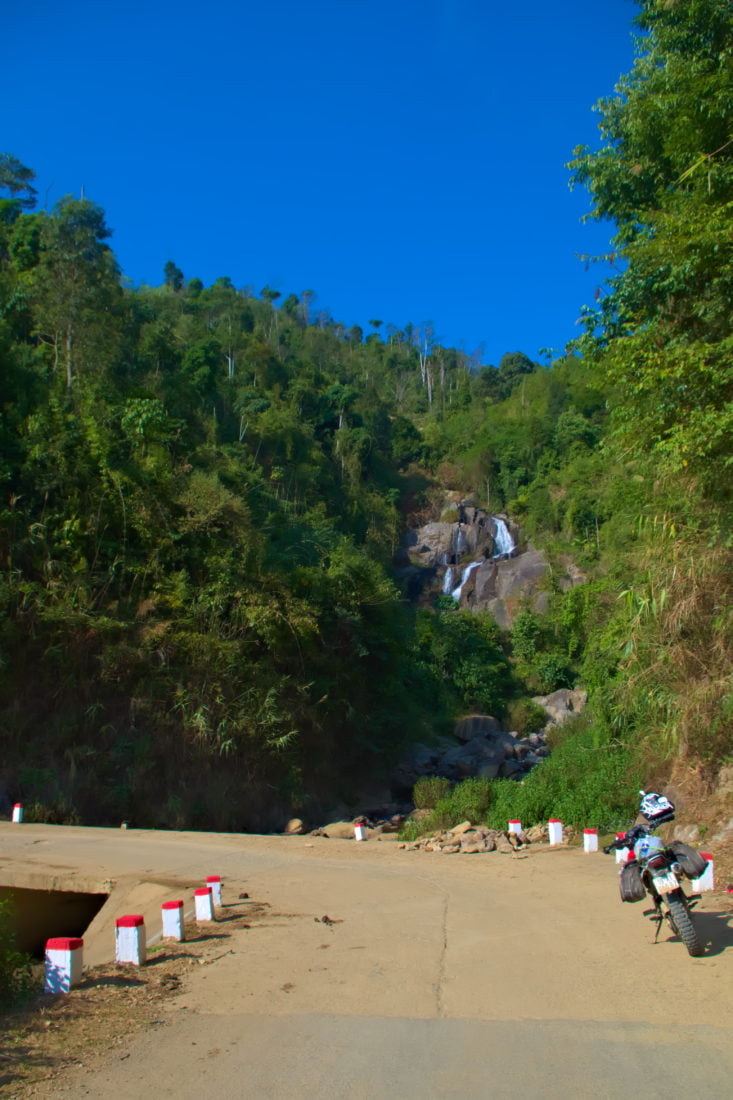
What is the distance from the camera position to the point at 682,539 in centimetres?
1083

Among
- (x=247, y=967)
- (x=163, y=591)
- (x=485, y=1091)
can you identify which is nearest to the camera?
(x=485, y=1091)

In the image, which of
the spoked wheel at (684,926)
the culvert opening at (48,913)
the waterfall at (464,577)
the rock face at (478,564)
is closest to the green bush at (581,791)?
the spoked wheel at (684,926)

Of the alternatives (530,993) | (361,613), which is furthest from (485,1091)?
(361,613)

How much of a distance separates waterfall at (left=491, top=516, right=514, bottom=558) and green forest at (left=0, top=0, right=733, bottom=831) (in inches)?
719

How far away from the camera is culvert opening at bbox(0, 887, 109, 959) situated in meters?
9.05

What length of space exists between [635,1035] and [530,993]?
921 mm

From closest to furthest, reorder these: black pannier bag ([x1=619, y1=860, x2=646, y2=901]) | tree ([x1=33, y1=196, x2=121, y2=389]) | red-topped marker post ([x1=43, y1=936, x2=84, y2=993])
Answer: red-topped marker post ([x1=43, y1=936, x2=84, y2=993]), black pannier bag ([x1=619, y1=860, x2=646, y2=901]), tree ([x1=33, y1=196, x2=121, y2=389])

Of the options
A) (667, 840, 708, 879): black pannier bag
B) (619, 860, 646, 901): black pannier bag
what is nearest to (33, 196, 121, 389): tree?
(619, 860, 646, 901): black pannier bag

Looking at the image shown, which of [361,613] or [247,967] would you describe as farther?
[361,613]

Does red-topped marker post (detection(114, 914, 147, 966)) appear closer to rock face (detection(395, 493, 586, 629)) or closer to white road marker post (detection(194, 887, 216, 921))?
white road marker post (detection(194, 887, 216, 921))

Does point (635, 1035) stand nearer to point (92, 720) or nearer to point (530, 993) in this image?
point (530, 993)

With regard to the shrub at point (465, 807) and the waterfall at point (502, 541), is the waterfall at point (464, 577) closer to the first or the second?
the waterfall at point (502, 541)

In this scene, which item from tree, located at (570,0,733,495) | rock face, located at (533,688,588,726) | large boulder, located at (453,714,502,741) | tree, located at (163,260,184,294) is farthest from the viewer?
tree, located at (163,260,184,294)

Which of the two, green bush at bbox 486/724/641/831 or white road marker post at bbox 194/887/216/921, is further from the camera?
green bush at bbox 486/724/641/831
